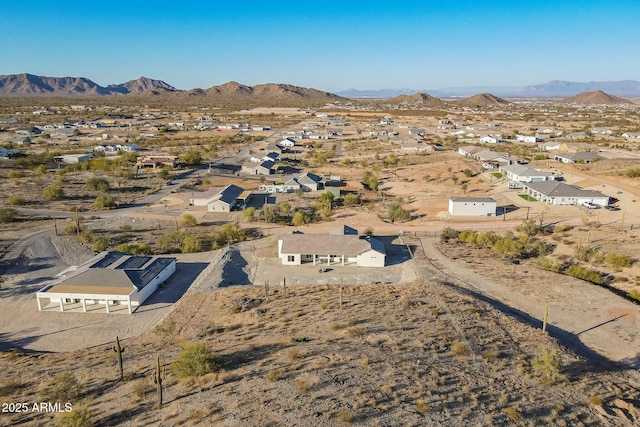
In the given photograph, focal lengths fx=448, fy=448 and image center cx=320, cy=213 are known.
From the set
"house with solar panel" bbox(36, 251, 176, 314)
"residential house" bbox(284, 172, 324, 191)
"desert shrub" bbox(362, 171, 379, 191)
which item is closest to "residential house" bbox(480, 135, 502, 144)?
"desert shrub" bbox(362, 171, 379, 191)

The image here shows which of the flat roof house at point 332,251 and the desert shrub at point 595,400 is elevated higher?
the flat roof house at point 332,251

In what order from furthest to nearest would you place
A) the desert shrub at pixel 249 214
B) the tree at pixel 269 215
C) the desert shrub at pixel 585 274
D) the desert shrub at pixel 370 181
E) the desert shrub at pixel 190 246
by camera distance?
the desert shrub at pixel 370 181, the desert shrub at pixel 249 214, the tree at pixel 269 215, the desert shrub at pixel 190 246, the desert shrub at pixel 585 274

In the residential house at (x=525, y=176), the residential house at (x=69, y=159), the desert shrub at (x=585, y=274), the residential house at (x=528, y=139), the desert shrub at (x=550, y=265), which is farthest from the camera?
the residential house at (x=528, y=139)

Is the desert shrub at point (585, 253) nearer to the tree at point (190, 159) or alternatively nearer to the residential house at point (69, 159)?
the tree at point (190, 159)

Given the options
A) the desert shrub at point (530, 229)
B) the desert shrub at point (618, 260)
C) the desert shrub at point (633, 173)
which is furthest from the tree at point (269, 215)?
the desert shrub at point (633, 173)

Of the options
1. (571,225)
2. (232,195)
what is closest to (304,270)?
(232,195)

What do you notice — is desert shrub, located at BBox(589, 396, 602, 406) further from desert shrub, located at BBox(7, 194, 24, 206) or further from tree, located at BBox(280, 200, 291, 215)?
desert shrub, located at BBox(7, 194, 24, 206)
